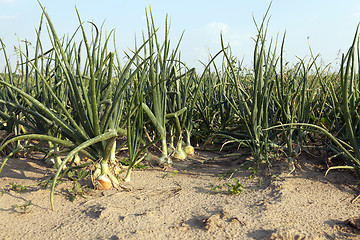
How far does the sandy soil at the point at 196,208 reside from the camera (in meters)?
1.21

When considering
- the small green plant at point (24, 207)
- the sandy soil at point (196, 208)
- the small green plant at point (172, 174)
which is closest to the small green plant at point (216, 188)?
the sandy soil at point (196, 208)

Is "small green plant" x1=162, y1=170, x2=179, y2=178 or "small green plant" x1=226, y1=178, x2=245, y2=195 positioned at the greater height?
"small green plant" x1=226, y1=178, x2=245, y2=195

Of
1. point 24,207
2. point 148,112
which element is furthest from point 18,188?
point 148,112

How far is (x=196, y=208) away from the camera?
4.57 ft

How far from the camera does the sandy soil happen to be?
1.21m

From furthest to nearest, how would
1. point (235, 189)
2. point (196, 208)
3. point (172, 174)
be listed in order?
A: point (172, 174), point (235, 189), point (196, 208)

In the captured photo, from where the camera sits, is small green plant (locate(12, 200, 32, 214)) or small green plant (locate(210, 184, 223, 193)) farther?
small green plant (locate(210, 184, 223, 193))

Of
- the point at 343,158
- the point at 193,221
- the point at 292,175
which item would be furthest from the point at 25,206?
the point at 343,158

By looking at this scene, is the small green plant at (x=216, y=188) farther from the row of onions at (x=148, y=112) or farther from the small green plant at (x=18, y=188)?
the small green plant at (x=18, y=188)

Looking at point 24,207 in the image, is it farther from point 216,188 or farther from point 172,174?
point 216,188

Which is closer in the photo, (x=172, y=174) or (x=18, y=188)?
(x=18, y=188)

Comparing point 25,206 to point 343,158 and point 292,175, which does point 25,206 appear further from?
point 343,158

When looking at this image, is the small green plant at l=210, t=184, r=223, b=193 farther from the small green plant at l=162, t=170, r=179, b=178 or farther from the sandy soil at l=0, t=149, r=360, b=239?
the small green plant at l=162, t=170, r=179, b=178

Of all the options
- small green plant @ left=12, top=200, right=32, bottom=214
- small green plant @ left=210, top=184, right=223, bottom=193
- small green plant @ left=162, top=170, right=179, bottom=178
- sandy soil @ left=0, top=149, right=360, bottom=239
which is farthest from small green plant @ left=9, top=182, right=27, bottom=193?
small green plant @ left=210, top=184, right=223, bottom=193
